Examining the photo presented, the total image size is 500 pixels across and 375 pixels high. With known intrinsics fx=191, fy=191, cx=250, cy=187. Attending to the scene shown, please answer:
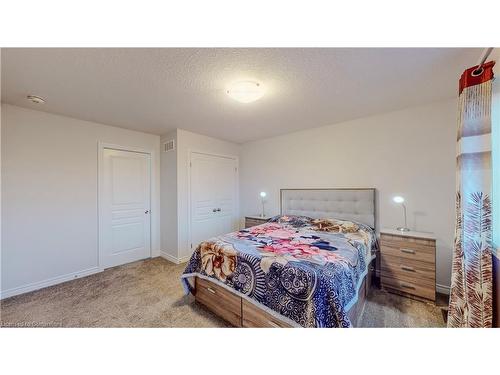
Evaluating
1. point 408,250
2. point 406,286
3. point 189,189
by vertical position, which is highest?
point 189,189

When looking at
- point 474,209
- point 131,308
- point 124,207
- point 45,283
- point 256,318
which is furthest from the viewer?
point 124,207

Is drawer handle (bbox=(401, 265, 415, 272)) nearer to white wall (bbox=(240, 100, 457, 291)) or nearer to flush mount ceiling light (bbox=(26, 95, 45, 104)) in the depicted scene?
white wall (bbox=(240, 100, 457, 291))

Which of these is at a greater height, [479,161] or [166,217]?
[479,161]

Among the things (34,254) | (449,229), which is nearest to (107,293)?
(34,254)

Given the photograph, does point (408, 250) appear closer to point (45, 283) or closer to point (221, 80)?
point (221, 80)

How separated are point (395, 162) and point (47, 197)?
4.74 m

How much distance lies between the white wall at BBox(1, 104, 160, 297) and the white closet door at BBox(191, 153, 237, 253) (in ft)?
4.87

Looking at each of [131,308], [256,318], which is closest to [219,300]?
[256,318]

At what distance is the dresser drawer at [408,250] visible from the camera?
208cm

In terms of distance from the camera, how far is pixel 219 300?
6.09ft
